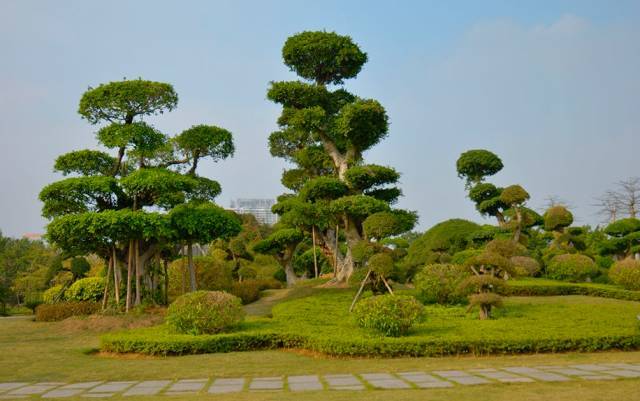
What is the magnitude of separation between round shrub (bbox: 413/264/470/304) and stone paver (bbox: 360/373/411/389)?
26.5ft

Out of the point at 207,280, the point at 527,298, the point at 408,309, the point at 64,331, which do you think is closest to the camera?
the point at 408,309

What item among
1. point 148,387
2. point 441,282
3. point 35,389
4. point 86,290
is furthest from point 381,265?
point 86,290

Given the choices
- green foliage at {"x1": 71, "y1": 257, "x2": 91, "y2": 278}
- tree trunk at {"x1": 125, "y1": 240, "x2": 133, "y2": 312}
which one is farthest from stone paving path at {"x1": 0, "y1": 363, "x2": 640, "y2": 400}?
green foliage at {"x1": 71, "y1": 257, "x2": 91, "y2": 278}

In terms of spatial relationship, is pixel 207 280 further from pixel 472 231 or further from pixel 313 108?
pixel 472 231

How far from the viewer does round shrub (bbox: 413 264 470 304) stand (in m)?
15.4

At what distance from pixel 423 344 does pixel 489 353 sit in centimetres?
117

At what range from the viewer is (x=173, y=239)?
58.2 feet

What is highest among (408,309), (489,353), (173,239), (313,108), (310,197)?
(313,108)

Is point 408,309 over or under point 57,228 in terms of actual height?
under

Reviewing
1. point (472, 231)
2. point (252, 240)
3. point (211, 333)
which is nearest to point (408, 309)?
point (211, 333)

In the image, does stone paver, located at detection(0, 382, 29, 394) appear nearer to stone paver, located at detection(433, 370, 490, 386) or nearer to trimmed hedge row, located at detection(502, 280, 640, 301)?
stone paver, located at detection(433, 370, 490, 386)

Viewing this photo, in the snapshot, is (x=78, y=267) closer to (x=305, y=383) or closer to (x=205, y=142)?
(x=205, y=142)

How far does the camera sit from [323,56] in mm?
21062

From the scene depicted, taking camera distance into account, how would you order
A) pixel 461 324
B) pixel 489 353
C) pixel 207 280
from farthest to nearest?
pixel 207 280
pixel 461 324
pixel 489 353
